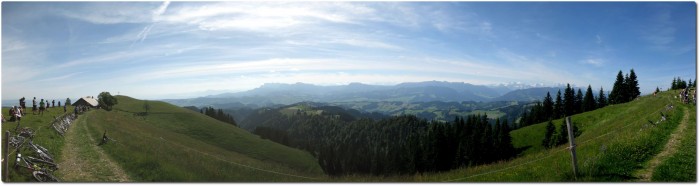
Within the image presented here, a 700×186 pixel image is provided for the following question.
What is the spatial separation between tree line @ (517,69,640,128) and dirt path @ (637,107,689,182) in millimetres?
81431

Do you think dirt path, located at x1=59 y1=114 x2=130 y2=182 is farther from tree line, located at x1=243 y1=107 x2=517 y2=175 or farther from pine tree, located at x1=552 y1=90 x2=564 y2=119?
pine tree, located at x1=552 y1=90 x2=564 y2=119

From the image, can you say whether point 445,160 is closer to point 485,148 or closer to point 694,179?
point 485,148

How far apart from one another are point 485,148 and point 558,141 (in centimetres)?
1334

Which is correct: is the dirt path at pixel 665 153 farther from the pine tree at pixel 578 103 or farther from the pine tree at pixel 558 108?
the pine tree at pixel 578 103

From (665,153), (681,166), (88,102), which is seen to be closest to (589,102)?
(665,153)

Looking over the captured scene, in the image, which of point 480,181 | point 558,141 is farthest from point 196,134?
point 558,141

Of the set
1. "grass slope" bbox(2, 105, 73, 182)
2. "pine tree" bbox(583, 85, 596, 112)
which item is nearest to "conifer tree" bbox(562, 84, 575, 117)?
"pine tree" bbox(583, 85, 596, 112)

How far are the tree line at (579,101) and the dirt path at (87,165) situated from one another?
96.5 m

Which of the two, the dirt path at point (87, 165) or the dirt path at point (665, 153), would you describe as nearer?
the dirt path at point (665, 153)

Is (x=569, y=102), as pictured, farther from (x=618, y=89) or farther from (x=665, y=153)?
(x=665, y=153)

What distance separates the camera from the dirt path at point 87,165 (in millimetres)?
15664

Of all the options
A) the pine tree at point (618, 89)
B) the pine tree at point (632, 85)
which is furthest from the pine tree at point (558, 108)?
the pine tree at point (632, 85)

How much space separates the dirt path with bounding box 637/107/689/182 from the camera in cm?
1310

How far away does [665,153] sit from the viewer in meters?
14.8
